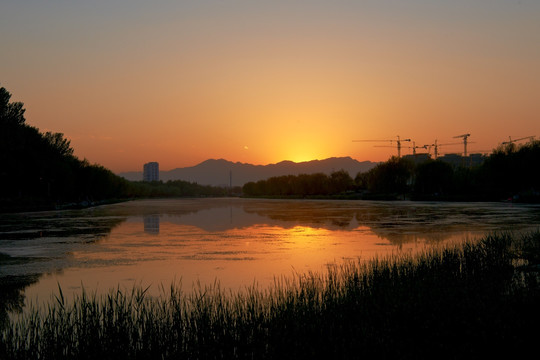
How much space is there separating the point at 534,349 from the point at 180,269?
15.2m

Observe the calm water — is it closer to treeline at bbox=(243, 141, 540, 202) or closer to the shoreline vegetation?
the shoreline vegetation

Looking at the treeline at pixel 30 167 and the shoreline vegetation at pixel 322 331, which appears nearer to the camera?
the shoreline vegetation at pixel 322 331

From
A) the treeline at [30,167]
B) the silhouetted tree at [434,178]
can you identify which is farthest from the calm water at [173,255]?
A: the silhouetted tree at [434,178]

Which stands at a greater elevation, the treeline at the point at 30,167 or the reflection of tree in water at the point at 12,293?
the treeline at the point at 30,167

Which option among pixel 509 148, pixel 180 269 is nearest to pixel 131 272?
pixel 180 269

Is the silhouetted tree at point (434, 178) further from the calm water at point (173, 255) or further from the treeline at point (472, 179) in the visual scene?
the calm water at point (173, 255)

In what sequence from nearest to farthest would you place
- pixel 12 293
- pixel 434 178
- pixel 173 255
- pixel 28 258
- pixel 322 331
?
pixel 322 331
pixel 12 293
pixel 28 258
pixel 173 255
pixel 434 178

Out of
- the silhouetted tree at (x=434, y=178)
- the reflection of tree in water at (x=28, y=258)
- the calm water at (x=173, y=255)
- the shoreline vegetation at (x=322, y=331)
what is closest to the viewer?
the shoreline vegetation at (x=322, y=331)

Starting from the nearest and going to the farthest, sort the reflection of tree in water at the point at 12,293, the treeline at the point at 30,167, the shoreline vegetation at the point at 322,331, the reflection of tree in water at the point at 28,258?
the shoreline vegetation at the point at 322,331 → the reflection of tree in water at the point at 12,293 → the reflection of tree in water at the point at 28,258 → the treeline at the point at 30,167

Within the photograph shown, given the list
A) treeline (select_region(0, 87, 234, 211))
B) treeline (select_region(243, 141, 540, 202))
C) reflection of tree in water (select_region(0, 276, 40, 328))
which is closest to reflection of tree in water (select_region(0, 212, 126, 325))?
reflection of tree in water (select_region(0, 276, 40, 328))

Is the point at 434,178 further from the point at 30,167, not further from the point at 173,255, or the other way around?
the point at 173,255

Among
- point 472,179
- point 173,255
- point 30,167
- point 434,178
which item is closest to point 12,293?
point 173,255

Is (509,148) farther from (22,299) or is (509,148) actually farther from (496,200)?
(22,299)

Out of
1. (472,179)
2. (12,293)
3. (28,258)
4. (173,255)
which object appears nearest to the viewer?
(12,293)
